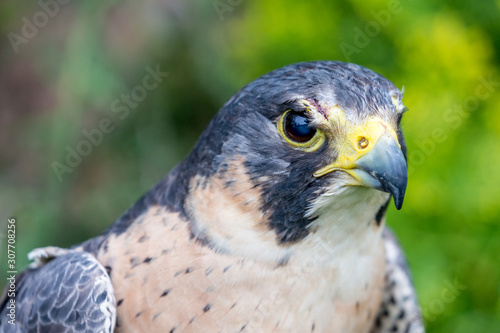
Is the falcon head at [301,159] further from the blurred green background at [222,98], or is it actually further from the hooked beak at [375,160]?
the blurred green background at [222,98]

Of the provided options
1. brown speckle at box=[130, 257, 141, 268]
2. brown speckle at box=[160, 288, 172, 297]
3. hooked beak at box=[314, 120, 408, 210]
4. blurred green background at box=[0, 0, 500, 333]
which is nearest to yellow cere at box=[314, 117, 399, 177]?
hooked beak at box=[314, 120, 408, 210]

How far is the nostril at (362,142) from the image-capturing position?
229 centimetres

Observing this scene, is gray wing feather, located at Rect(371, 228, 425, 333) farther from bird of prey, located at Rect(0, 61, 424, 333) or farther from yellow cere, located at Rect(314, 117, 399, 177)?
yellow cere, located at Rect(314, 117, 399, 177)

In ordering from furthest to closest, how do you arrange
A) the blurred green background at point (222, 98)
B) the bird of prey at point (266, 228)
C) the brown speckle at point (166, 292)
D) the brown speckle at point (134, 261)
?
the blurred green background at point (222, 98)
the brown speckle at point (134, 261)
the brown speckle at point (166, 292)
the bird of prey at point (266, 228)

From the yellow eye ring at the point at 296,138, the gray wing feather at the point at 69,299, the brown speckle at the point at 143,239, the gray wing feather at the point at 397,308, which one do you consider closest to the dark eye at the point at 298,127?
the yellow eye ring at the point at 296,138

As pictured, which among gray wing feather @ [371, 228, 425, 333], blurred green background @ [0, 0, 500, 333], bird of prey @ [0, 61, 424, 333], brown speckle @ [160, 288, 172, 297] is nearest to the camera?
bird of prey @ [0, 61, 424, 333]

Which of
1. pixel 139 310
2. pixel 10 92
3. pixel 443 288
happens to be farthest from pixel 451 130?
pixel 10 92

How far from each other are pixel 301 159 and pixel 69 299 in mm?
1249

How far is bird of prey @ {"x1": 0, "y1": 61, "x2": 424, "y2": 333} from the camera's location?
2363mm

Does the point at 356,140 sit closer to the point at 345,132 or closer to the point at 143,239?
the point at 345,132

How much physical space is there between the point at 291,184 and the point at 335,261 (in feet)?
1.49

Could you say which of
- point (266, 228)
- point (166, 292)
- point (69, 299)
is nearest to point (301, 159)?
point (266, 228)

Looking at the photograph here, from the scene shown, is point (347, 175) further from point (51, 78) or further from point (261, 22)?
point (51, 78)

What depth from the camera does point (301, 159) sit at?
2.40 m
